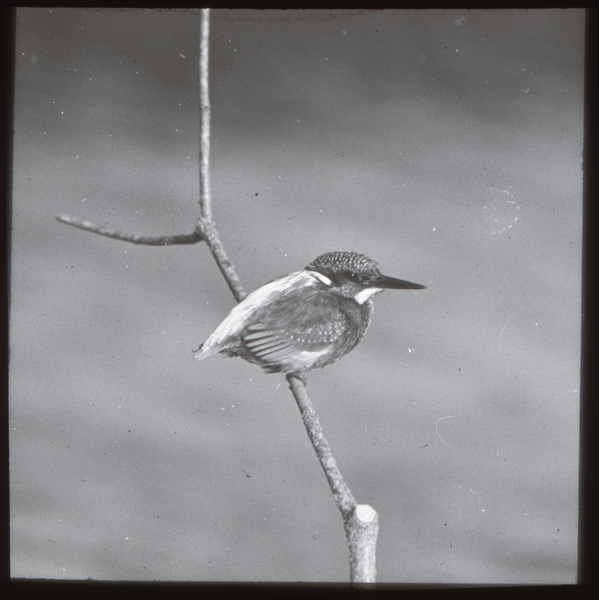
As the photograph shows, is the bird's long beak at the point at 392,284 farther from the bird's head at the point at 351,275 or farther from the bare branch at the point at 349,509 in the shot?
the bare branch at the point at 349,509

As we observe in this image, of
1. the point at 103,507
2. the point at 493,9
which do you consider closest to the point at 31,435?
the point at 103,507

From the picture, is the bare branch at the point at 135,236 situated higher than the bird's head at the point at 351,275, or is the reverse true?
the bare branch at the point at 135,236

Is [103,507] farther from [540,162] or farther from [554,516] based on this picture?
[540,162]

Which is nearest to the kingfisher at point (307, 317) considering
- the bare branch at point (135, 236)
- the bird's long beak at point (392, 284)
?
the bird's long beak at point (392, 284)

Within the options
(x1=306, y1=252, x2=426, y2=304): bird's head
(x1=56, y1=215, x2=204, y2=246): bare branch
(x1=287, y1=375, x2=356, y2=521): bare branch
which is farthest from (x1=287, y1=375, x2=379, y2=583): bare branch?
(x1=56, y1=215, x2=204, y2=246): bare branch

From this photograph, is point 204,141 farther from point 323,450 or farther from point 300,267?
point 323,450

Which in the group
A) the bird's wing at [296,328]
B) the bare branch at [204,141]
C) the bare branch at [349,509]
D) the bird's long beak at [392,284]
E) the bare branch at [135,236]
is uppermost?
the bare branch at [204,141]

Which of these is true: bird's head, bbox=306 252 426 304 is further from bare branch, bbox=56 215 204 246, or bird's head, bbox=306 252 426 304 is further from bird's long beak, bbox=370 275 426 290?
bare branch, bbox=56 215 204 246
